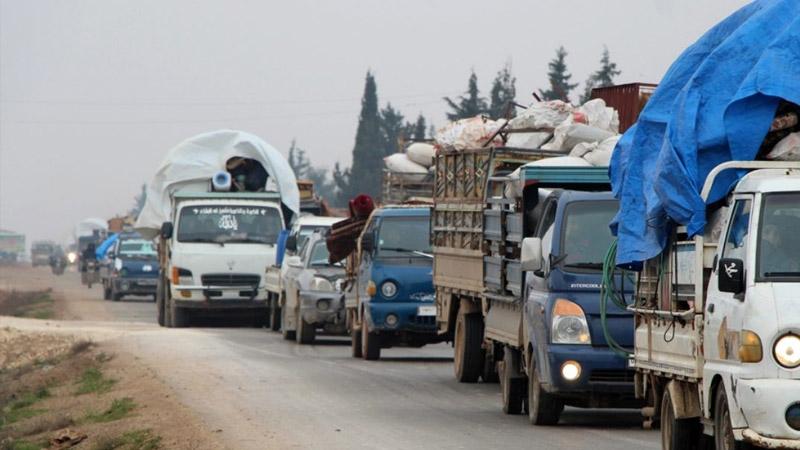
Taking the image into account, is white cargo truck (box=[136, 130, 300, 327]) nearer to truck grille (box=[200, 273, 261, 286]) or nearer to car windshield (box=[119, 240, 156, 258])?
truck grille (box=[200, 273, 261, 286])

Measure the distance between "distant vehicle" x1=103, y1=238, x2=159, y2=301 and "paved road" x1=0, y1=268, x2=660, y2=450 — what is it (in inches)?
1049

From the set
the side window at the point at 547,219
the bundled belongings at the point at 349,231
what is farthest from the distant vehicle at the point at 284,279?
the side window at the point at 547,219

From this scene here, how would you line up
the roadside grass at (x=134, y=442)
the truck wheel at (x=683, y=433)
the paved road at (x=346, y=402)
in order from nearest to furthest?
the truck wheel at (x=683, y=433)
the paved road at (x=346, y=402)
the roadside grass at (x=134, y=442)

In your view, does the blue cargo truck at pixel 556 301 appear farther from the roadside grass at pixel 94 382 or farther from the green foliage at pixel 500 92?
the green foliage at pixel 500 92

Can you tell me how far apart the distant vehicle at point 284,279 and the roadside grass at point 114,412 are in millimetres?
10369

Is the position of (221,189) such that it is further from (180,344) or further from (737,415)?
(737,415)

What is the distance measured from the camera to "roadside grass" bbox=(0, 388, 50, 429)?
20203 mm

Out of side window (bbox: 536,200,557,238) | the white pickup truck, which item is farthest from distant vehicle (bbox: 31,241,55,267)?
the white pickup truck

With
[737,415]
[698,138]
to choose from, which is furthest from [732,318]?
[698,138]

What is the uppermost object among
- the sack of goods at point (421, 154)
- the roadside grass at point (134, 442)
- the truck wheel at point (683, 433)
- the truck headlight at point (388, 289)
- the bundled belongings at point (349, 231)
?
the sack of goods at point (421, 154)

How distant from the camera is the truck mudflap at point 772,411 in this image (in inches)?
358

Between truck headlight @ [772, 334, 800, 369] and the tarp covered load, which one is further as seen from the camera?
the tarp covered load

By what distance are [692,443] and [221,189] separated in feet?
83.0

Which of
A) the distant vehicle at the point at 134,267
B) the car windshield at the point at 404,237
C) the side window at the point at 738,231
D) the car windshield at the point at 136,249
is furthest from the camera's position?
the car windshield at the point at 136,249
